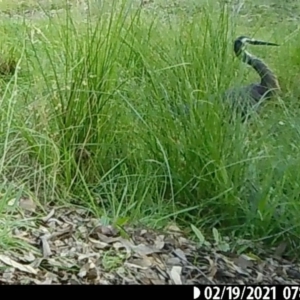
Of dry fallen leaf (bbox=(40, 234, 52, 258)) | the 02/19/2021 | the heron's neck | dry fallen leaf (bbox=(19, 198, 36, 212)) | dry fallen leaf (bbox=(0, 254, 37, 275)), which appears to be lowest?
the 02/19/2021

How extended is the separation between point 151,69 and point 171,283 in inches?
44.4

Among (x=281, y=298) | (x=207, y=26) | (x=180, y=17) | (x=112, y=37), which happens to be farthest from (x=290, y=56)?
(x=281, y=298)

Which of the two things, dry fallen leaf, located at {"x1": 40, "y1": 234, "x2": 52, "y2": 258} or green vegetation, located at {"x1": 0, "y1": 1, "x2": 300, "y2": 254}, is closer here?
dry fallen leaf, located at {"x1": 40, "y1": 234, "x2": 52, "y2": 258}

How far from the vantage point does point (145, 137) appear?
2646 millimetres

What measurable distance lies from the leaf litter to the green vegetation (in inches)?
4.4

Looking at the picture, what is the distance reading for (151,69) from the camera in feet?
9.21

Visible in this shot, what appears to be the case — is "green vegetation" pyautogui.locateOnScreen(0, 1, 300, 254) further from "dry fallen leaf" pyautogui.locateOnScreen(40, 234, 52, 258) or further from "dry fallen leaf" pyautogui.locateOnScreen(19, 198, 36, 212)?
"dry fallen leaf" pyautogui.locateOnScreen(40, 234, 52, 258)

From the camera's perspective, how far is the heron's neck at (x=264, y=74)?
3.51m

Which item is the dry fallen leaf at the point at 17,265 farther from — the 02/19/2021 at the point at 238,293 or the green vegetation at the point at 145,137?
the 02/19/2021 at the point at 238,293

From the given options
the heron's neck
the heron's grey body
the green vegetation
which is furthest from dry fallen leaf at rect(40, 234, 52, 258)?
the heron's neck

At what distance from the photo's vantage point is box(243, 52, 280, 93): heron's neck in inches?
138

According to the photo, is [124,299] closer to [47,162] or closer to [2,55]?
[47,162]

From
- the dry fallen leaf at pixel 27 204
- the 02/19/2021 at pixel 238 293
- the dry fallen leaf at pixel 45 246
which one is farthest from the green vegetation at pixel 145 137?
the 02/19/2021 at pixel 238 293

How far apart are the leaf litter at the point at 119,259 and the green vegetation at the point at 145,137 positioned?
0.11 metres
